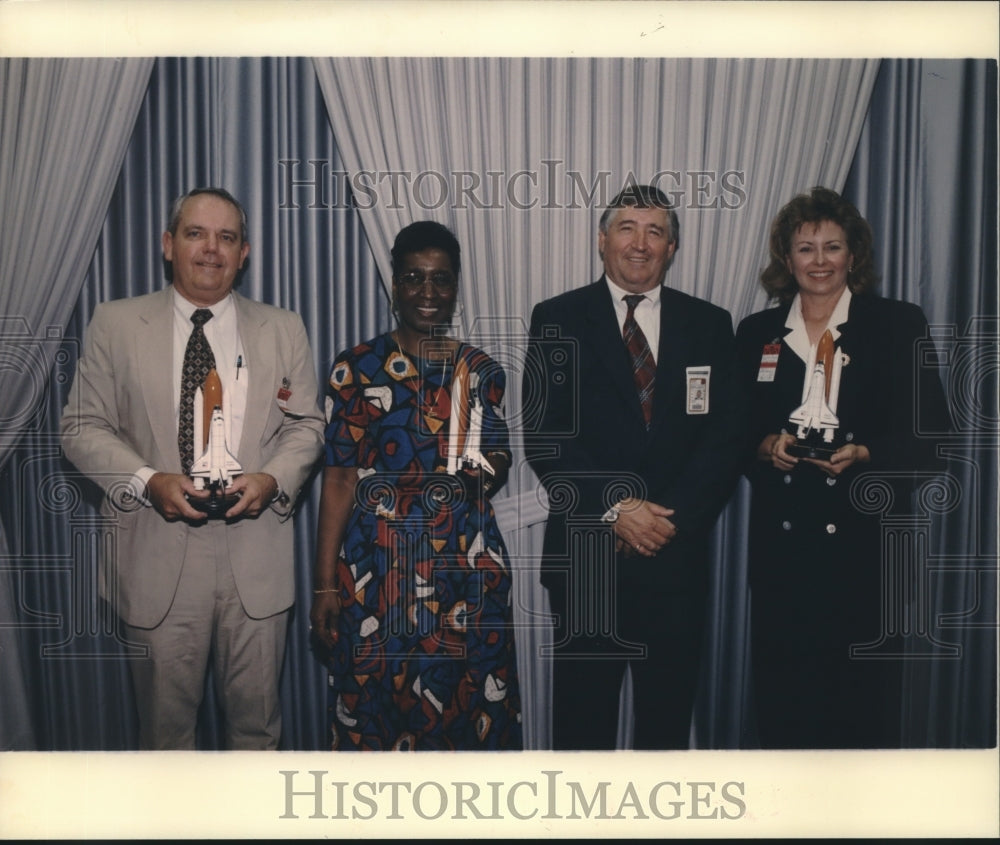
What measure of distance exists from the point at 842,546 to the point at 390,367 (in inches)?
50.4

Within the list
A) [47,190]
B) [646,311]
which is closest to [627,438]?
[646,311]

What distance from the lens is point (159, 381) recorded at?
280 cm

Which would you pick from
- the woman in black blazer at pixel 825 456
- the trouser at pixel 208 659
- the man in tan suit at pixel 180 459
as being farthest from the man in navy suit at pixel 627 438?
the trouser at pixel 208 659

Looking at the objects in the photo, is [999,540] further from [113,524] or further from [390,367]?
[113,524]

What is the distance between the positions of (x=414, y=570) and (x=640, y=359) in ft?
2.64

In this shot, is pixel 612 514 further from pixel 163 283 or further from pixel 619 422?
pixel 163 283

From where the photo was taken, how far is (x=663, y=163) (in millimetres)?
2867

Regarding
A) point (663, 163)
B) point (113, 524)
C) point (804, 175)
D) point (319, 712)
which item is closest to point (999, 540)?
point (804, 175)

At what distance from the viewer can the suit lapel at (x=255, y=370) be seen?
111 inches

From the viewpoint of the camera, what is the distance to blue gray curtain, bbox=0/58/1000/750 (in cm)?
284

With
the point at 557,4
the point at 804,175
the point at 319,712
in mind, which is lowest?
the point at 319,712

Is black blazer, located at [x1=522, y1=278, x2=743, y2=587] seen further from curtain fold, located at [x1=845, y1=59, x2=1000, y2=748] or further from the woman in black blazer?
curtain fold, located at [x1=845, y1=59, x2=1000, y2=748]

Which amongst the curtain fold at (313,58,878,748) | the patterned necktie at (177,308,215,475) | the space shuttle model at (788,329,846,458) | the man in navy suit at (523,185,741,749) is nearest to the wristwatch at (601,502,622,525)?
the man in navy suit at (523,185,741,749)

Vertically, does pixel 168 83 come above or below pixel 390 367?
above
